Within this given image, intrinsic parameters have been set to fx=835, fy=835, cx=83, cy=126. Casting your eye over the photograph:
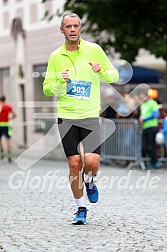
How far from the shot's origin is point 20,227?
745 cm

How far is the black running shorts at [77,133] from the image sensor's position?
297 inches

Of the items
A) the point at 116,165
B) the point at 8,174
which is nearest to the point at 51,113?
the point at 116,165

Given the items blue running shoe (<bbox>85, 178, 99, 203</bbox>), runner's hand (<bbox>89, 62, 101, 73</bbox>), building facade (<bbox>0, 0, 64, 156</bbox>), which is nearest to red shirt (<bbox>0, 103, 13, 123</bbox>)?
building facade (<bbox>0, 0, 64, 156</bbox>)

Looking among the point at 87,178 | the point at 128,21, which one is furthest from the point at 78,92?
the point at 128,21

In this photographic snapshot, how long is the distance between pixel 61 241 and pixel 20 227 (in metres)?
0.99

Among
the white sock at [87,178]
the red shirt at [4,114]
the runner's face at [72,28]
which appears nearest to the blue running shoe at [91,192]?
the white sock at [87,178]

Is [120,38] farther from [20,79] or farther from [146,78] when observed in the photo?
[20,79]

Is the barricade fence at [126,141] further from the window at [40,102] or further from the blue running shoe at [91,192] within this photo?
the window at [40,102]

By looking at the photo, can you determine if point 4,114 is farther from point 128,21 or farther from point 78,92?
point 78,92

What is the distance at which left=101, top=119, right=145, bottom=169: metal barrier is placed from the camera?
1756cm

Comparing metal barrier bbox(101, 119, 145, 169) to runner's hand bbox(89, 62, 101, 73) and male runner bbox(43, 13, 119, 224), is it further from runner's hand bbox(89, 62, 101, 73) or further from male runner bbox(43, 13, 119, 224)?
runner's hand bbox(89, 62, 101, 73)

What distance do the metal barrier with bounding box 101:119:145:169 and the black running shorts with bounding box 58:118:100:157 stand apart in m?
9.85

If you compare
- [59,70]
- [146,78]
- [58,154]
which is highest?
[59,70]

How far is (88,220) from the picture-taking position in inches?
311
